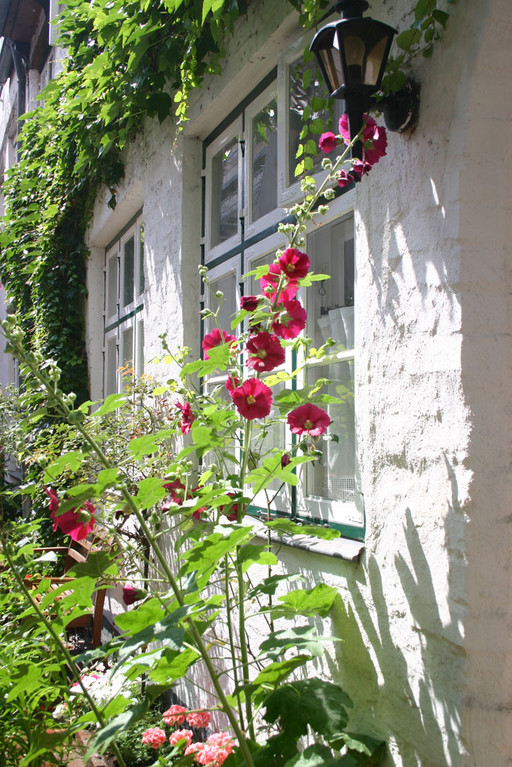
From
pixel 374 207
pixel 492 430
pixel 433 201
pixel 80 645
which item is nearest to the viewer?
pixel 492 430

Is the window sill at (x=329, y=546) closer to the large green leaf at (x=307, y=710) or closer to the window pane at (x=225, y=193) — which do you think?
the large green leaf at (x=307, y=710)

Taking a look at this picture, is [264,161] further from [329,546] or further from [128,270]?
[128,270]

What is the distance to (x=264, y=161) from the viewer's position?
3207 millimetres

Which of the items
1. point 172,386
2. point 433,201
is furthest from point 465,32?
point 172,386

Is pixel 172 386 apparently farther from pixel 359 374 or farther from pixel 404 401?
pixel 404 401

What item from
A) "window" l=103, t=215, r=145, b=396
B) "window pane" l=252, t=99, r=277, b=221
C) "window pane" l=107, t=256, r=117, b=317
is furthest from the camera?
"window pane" l=107, t=256, r=117, b=317

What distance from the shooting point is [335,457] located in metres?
2.48

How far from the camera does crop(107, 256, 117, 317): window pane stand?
603 centimetres

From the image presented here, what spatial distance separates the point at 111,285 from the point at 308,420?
4.42 metres

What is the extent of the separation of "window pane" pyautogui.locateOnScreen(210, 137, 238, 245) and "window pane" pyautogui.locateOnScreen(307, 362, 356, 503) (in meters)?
1.34

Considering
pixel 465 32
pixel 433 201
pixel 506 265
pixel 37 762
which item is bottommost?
pixel 37 762

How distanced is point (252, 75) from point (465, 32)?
5.33 feet

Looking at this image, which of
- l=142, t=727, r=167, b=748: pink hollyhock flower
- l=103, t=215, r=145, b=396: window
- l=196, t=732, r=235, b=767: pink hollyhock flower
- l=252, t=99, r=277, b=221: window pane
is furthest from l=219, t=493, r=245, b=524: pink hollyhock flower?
l=103, t=215, r=145, b=396: window

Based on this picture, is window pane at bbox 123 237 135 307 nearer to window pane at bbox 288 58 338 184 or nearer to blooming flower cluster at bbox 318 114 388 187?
window pane at bbox 288 58 338 184
